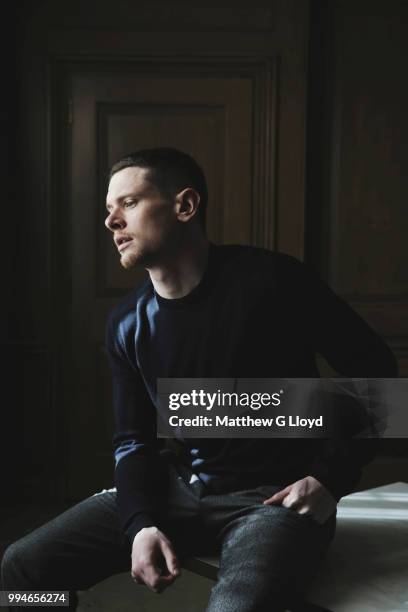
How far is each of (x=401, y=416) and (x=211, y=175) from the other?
1.40m

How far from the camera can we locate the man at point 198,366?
→ 47.7 inches

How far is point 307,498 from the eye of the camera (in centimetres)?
116

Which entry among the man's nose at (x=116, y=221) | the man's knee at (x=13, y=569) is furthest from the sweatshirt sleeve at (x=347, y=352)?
the man's knee at (x=13, y=569)

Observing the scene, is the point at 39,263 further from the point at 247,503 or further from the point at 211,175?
the point at 247,503

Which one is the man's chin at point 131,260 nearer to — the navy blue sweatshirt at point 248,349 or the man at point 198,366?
the man at point 198,366

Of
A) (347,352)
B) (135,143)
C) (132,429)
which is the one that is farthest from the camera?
(135,143)

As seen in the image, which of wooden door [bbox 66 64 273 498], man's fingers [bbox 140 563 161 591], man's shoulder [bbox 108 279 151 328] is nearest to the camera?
man's fingers [bbox 140 563 161 591]

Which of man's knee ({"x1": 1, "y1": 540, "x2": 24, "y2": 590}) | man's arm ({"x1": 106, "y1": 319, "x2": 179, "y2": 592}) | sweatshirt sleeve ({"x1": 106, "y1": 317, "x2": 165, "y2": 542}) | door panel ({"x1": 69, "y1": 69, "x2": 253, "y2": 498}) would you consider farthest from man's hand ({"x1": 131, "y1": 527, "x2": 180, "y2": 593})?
door panel ({"x1": 69, "y1": 69, "x2": 253, "y2": 498})

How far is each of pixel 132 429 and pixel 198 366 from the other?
0.64 ft

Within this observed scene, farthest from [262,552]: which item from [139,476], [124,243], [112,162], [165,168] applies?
[112,162]

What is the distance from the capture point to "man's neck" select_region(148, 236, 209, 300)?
1.29 m

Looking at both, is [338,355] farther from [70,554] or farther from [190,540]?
[70,554]

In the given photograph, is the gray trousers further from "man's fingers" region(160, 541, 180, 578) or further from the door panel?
the door panel

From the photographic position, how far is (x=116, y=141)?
3305mm
